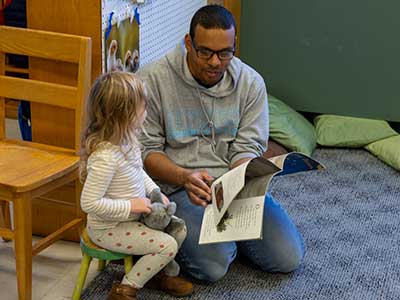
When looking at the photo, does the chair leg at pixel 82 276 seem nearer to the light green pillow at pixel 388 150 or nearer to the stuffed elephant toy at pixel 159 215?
the stuffed elephant toy at pixel 159 215

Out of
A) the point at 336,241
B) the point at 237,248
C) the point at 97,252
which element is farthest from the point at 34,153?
the point at 336,241

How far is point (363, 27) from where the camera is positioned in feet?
11.8

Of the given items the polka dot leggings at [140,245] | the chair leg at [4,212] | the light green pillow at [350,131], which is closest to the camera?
the polka dot leggings at [140,245]

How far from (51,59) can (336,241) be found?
1.23 m

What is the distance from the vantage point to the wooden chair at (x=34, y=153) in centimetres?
203

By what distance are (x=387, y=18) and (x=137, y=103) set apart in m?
2.07

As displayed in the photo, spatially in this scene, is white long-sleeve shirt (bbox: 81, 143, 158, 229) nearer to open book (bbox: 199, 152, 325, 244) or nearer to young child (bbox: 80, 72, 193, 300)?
→ young child (bbox: 80, 72, 193, 300)

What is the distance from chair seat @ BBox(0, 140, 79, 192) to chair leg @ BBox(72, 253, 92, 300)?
0.86ft

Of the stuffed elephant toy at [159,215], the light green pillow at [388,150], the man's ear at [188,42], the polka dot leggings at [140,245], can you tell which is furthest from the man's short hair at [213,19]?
the light green pillow at [388,150]

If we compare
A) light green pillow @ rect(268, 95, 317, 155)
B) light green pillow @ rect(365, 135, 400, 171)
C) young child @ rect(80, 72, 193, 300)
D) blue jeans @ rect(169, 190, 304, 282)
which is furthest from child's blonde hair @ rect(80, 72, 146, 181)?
light green pillow @ rect(365, 135, 400, 171)

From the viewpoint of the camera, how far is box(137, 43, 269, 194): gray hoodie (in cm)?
226

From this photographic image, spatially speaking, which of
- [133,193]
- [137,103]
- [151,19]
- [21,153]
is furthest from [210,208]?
[151,19]

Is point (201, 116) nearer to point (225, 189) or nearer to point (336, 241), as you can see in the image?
point (225, 189)

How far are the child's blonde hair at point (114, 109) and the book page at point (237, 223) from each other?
0.34m
